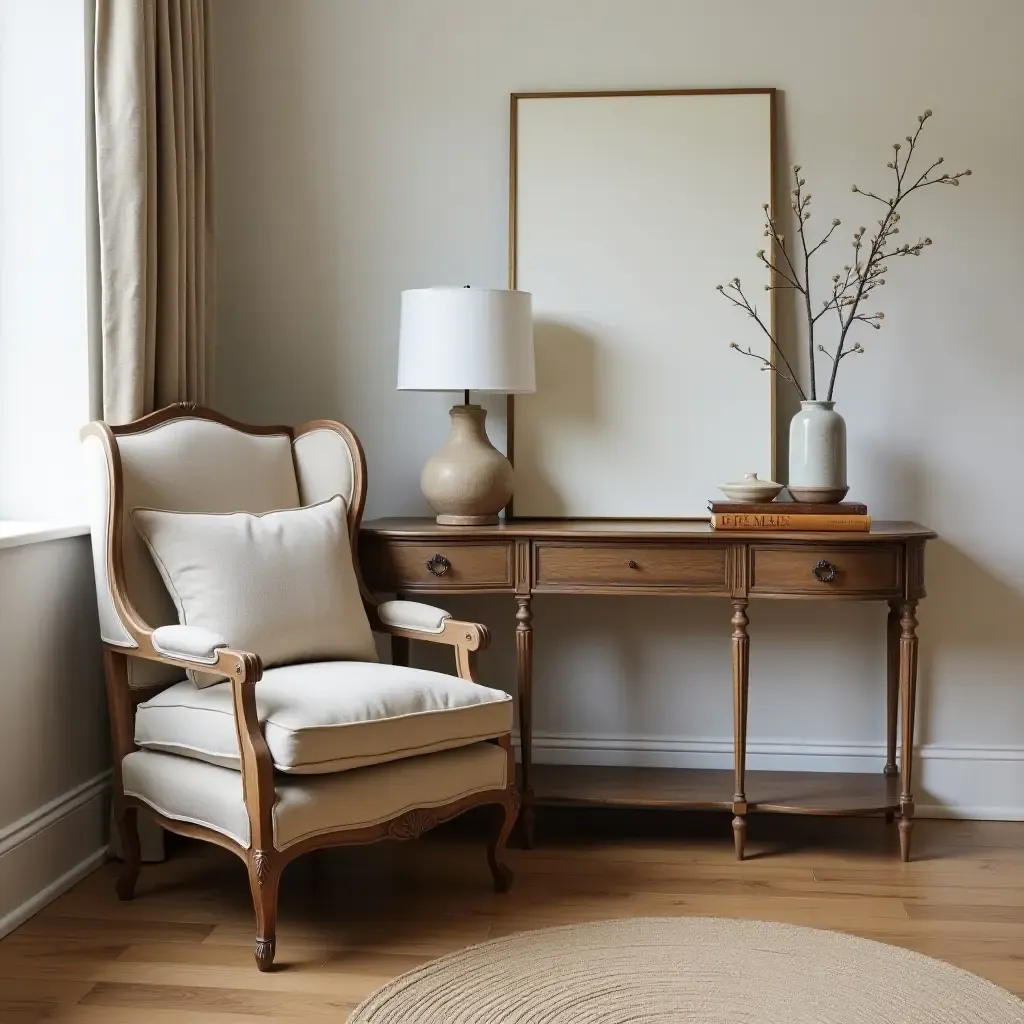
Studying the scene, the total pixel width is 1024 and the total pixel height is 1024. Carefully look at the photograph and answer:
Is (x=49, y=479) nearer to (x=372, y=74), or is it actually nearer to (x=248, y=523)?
(x=248, y=523)

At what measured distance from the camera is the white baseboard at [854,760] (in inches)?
132

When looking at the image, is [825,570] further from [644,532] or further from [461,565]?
[461,565]

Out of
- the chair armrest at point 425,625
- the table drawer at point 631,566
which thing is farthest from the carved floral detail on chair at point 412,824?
the table drawer at point 631,566

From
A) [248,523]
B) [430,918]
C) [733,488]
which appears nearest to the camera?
[430,918]

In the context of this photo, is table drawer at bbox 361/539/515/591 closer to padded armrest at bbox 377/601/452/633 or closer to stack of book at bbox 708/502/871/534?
padded armrest at bbox 377/601/452/633

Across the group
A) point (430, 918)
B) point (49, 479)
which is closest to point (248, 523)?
point (49, 479)

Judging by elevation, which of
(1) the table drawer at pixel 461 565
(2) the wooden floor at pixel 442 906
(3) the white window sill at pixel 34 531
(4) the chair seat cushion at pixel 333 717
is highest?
(3) the white window sill at pixel 34 531

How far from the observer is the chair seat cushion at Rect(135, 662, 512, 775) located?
2.34 metres

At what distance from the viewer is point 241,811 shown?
2338 mm

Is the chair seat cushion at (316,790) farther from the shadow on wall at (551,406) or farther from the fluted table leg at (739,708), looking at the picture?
the shadow on wall at (551,406)

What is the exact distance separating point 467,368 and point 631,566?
2.07 ft

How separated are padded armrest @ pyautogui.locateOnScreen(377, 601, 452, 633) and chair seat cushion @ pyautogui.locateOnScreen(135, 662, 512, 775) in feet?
0.64

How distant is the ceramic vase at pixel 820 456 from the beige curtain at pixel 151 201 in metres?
1.54

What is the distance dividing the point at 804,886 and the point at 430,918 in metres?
0.86
